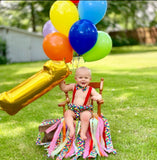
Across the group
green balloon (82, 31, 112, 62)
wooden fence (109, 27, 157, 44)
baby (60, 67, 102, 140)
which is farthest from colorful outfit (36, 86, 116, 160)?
wooden fence (109, 27, 157, 44)

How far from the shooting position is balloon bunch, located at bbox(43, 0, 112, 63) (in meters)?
3.18

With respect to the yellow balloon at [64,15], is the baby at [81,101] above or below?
below

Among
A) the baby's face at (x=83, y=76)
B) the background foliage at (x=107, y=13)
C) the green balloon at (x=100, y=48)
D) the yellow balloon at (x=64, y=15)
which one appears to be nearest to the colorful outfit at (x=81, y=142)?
the baby's face at (x=83, y=76)

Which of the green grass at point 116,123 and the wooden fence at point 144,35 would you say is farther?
the wooden fence at point 144,35

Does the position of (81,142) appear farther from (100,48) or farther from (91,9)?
(91,9)

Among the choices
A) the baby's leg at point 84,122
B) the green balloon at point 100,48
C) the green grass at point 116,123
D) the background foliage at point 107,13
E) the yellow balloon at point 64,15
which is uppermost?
the background foliage at point 107,13

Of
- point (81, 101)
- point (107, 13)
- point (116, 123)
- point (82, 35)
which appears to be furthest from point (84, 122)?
point (107, 13)

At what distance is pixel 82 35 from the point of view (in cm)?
315

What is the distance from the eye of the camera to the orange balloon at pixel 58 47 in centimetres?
322

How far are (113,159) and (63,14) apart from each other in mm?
1944

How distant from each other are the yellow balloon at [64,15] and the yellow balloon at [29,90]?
2.15 feet

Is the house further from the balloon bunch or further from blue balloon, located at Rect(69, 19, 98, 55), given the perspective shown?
blue balloon, located at Rect(69, 19, 98, 55)

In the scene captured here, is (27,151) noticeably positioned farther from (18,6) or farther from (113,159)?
(18,6)

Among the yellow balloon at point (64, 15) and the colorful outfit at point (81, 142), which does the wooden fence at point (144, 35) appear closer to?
the yellow balloon at point (64, 15)
